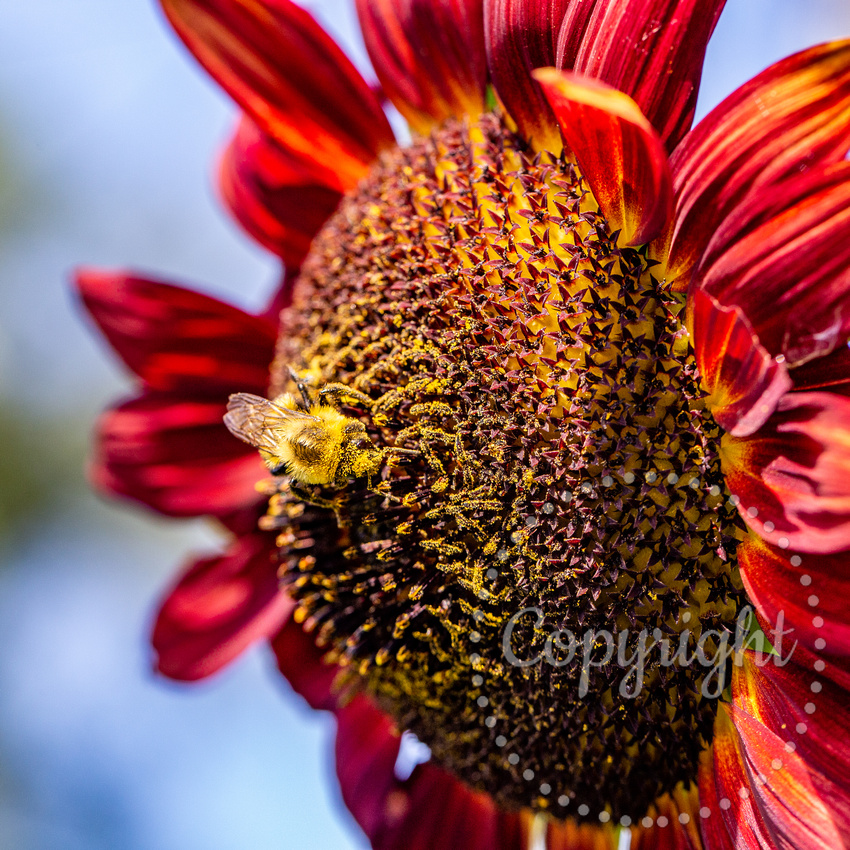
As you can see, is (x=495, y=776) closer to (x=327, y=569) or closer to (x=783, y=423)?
(x=327, y=569)

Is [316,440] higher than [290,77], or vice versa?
[290,77]

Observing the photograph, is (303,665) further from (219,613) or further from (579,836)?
(579,836)

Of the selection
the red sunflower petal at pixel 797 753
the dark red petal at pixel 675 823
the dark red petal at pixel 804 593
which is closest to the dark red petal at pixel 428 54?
Answer: the dark red petal at pixel 804 593

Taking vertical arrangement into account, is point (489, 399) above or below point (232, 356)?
above

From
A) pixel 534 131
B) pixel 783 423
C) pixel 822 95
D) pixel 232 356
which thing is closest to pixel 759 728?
pixel 783 423

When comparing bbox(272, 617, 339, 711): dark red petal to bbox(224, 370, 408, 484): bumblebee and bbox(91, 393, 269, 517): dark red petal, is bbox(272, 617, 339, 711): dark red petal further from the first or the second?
bbox(224, 370, 408, 484): bumblebee

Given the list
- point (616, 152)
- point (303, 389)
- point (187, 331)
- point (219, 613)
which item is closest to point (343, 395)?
point (303, 389)

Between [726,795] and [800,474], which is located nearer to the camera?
[800,474]
